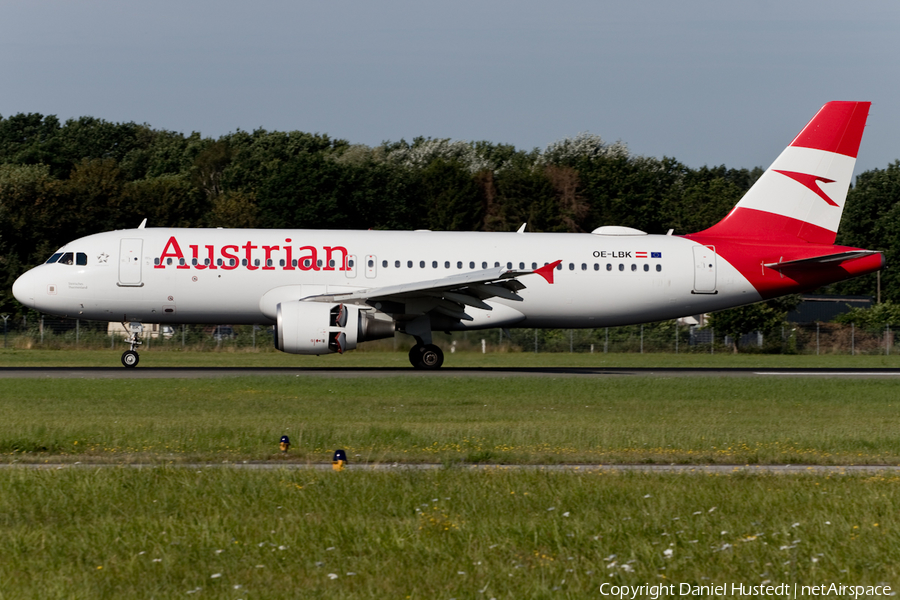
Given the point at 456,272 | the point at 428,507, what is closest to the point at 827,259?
the point at 456,272

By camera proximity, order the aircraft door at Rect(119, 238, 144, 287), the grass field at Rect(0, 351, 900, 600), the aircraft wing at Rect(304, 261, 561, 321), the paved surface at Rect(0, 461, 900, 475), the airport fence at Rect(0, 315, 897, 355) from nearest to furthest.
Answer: the grass field at Rect(0, 351, 900, 600), the paved surface at Rect(0, 461, 900, 475), the aircraft wing at Rect(304, 261, 561, 321), the aircraft door at Rect(119, 238, 144, 287), the airport fence at Rect(0, 315, 897, 355)

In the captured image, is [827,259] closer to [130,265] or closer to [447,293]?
[447,293]

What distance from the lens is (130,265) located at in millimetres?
29453

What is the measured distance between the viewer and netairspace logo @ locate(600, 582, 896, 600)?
23.6 ft

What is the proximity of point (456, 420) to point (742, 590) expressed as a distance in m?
11.2

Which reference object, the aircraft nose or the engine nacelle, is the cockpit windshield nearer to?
the aircraft nose

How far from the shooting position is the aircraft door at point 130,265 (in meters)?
29.4

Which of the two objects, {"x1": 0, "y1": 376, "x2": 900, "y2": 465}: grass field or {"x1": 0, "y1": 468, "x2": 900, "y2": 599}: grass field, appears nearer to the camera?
{"x1": 0, "y1": 468, "x2": 900, "y2": 599}: grass field

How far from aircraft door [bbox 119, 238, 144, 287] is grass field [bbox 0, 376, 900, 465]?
4.94 m

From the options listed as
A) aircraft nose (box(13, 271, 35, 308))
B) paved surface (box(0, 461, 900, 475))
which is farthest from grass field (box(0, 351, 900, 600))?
aircraft nose (box(13, 271, 35, 308))

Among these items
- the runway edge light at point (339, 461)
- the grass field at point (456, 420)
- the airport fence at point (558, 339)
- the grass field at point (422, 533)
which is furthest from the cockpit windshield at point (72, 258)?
the runway edge light at point (339, 461)

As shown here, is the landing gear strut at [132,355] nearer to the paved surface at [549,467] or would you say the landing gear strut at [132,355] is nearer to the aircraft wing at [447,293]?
the aircraft wing at [447,293]

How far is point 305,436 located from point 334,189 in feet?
219

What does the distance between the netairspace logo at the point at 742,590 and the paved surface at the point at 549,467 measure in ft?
15.7
